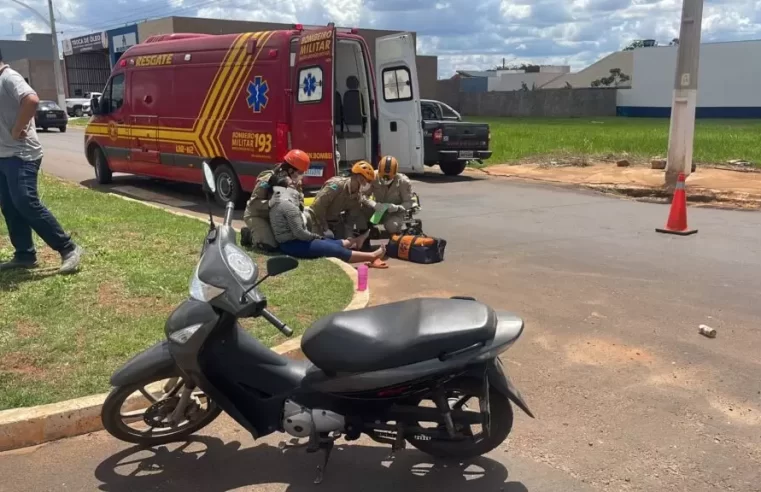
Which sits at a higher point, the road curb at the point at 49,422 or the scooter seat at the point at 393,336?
the scooter seat at the point at 393,336

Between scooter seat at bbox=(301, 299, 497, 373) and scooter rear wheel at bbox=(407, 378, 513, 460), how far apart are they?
297 millimetres

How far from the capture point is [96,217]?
948 cm

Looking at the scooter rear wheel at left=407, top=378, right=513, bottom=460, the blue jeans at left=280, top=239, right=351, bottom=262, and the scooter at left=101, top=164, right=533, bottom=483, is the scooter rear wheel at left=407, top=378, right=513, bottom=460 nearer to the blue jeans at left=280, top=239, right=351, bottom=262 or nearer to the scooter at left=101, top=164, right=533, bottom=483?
the scooter at left=101, top=164, right=533, bottom=483

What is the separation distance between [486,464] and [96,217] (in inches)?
286

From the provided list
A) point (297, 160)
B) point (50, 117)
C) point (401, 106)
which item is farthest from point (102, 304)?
point (50, 117)

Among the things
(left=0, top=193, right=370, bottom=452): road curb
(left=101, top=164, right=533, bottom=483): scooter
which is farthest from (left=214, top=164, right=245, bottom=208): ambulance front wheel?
(left=101, top=164, right=533, bottom=483): scooter

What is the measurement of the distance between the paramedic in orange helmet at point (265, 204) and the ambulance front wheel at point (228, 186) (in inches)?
126

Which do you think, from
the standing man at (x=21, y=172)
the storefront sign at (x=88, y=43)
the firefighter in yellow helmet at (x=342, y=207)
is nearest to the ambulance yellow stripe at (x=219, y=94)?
the firefighter in yellow helmet at (x=342, y=207)

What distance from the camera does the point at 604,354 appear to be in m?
5.16

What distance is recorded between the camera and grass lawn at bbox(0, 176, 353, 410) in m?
4.54

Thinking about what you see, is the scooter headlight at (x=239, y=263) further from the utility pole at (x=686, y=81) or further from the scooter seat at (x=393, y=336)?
the utility pole at (x=686, y=81)

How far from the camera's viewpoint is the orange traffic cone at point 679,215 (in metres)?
9.59

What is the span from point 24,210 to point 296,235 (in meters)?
2.60

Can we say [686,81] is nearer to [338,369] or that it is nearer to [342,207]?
[342,207]
